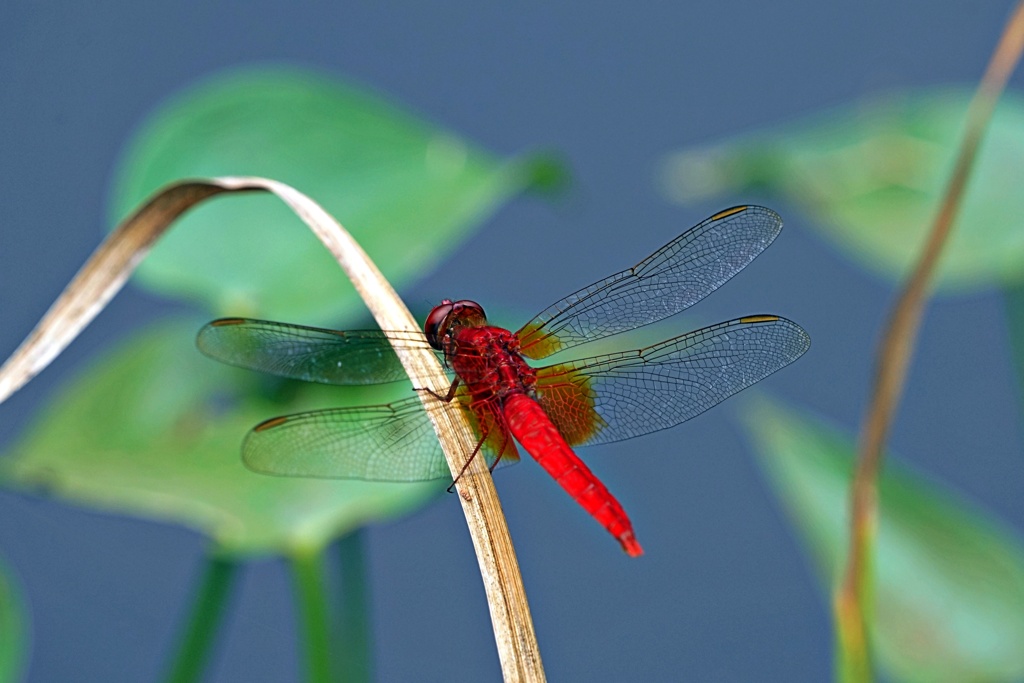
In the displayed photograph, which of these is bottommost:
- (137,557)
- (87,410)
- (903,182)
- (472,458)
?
(472,458)

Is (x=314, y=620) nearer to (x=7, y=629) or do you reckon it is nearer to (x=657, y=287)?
(x=7, y=629)

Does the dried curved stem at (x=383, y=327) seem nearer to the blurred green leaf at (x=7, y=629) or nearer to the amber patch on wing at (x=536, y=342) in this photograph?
the amber patch on wing at (x=536, y=342)

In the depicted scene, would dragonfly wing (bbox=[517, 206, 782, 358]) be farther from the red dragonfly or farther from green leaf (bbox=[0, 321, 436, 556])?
green leaf (bbox=[0, 321, 436, 556])

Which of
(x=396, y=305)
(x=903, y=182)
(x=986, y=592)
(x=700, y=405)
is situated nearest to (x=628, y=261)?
(x=903, y=182)

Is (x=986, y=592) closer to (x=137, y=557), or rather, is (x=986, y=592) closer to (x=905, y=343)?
(x=905, y=343)

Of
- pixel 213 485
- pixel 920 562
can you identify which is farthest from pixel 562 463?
pixel 920 562

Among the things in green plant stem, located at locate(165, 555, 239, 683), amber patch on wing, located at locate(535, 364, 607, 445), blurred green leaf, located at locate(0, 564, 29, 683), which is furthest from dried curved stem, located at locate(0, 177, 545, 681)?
green plant stem, located at locate(165, 555, 239, 683)
